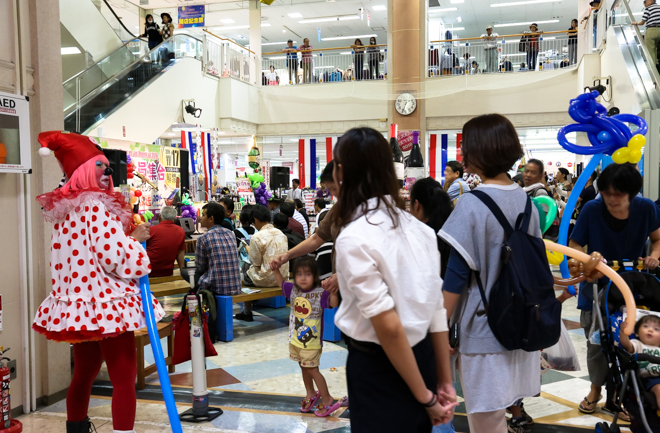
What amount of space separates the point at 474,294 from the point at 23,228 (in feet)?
9.02

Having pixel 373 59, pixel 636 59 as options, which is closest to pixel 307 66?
pixel 373 59

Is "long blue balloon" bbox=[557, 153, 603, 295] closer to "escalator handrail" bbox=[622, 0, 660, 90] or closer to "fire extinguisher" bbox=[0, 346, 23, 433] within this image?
"fire extinguisher" bbox=[0, 346, 23, 433]

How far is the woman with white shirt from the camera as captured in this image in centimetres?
146

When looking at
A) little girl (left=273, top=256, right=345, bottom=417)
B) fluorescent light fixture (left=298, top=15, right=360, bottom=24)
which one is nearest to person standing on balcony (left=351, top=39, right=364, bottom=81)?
fluorescent light fixture (left=298, top=15, right=360, bottom=24)

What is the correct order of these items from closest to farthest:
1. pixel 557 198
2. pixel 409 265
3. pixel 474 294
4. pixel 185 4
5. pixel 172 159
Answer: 1. pixel 409 265
2. pixel 474 294
3. pixel 557 198
4. pixel 172 159
5. pixel 185 4

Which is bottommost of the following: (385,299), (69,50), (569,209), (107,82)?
(385,299)

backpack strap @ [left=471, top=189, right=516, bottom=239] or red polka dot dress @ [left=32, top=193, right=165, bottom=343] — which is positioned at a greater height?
backpack strap @ [left=471, top=189, right=516, bottom=239]

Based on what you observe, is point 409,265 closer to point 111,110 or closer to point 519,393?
point 519,393

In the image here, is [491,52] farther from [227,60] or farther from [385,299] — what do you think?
[385,299]

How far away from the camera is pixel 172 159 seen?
12695 millimetres

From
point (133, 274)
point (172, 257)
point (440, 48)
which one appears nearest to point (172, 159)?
point (172, 257)

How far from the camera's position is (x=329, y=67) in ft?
58.9

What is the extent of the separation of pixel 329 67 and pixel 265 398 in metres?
15.4

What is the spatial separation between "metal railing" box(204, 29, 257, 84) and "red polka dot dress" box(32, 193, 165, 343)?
12990 millimetres
